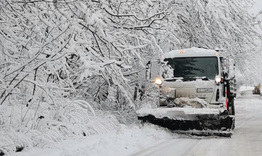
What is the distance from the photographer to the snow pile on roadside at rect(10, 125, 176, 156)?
6.48m

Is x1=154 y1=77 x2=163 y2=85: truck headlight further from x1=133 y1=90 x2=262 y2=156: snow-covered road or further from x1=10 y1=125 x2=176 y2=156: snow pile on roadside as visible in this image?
x1=133 y1=90 x2=262 y2=156: snow-covered road

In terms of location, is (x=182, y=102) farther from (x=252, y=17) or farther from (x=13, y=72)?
(x=252, y=17)

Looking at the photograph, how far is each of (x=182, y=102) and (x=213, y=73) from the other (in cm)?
131

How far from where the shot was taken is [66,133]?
316 inches

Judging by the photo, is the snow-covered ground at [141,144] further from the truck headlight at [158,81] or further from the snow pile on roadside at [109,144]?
the truck headlight at [158,81]

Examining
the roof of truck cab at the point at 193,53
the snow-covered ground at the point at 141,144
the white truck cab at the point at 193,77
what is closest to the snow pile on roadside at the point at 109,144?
the snow-covered ground at the point at 141,144

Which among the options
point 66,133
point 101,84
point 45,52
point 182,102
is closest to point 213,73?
point 182,102

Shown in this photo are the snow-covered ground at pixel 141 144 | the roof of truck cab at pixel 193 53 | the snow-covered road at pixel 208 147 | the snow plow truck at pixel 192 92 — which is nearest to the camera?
the snow-covered ground at pixel 141 144

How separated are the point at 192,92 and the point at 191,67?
3.05 ft

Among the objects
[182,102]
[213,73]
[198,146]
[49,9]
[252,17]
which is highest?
[252,17]

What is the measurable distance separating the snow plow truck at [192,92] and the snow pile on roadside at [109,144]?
63 centimetres

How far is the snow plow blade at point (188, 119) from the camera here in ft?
30.8

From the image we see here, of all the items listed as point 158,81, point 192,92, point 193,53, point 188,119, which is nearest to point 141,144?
point 188,119

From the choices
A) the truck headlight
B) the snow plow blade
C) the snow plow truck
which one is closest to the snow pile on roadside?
the snow plow blade
